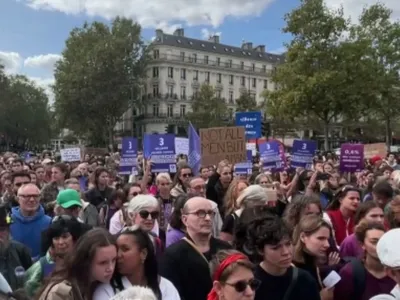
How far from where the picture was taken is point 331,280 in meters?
3.64

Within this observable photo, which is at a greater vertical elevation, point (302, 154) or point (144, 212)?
point (302, 154)

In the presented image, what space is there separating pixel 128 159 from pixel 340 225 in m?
6.82

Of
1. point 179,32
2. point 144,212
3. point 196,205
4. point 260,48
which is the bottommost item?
point 144,212

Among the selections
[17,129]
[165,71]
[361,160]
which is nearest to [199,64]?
[165,71]

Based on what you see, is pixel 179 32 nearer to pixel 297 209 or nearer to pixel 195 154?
pixel 195 154

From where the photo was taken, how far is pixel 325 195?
861 cm

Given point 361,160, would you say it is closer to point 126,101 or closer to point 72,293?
point 72,293

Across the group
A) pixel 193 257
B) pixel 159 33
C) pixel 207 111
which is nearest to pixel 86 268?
pixel 193 257

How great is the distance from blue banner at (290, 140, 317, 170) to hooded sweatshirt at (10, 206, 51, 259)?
6.33m

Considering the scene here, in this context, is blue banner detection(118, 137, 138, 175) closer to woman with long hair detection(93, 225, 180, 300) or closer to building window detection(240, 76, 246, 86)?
woman with long hair detection(93, 225, 180, 300)

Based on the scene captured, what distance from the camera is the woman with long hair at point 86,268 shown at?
9.57 ft

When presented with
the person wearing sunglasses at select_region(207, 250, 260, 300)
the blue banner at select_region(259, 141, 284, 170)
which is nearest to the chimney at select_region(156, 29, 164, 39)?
the blue banner at select_region(259, 141, 284, 170)

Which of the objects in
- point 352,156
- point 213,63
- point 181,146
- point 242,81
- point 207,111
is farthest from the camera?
point 242,81

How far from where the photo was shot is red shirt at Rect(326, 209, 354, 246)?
574cm
